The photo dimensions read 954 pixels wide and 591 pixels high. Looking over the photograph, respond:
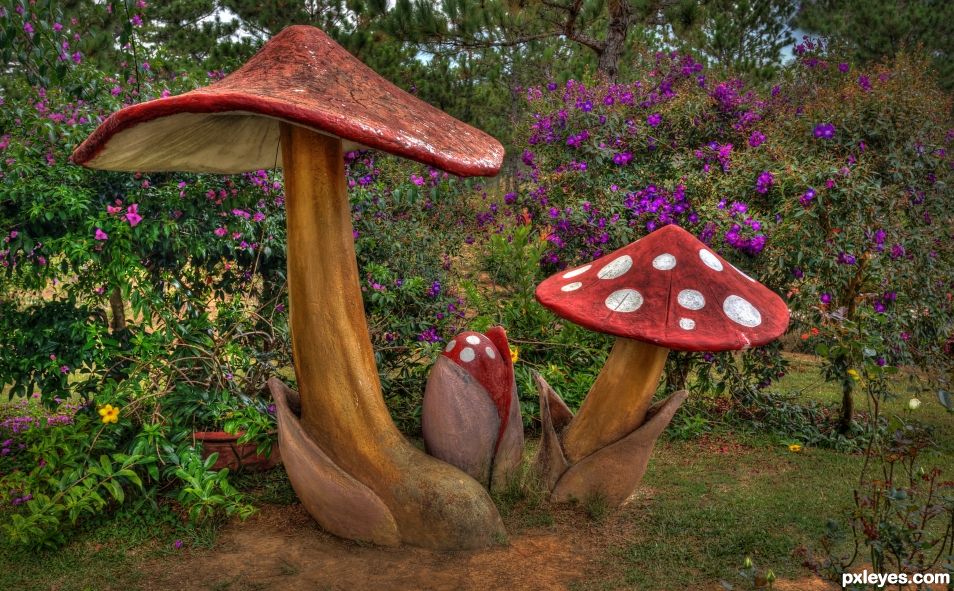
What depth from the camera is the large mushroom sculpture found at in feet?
10.5

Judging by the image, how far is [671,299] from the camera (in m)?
3.24

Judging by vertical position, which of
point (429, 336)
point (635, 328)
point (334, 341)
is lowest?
point (429, 336)

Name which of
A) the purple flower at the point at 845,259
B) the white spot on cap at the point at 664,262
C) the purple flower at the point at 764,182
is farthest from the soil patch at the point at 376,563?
the purple flower at the point at 764,182

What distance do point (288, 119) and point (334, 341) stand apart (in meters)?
1.24

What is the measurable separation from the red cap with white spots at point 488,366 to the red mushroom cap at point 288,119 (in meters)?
1.06

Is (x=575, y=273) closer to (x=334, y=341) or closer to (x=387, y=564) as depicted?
(x=334, y=341)

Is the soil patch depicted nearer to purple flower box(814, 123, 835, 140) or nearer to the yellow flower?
the yellow flower

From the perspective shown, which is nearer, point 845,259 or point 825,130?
point 845,259

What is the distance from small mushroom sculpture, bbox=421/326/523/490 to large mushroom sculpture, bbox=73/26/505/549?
0.20m

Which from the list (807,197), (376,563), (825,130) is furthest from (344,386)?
(825,130)

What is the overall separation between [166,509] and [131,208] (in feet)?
5.55

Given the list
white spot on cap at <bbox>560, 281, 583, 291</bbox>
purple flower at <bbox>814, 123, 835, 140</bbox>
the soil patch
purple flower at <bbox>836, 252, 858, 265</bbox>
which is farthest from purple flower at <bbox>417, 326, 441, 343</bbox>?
purple flower at <bbox>814, 123, 835, 140</bbox>

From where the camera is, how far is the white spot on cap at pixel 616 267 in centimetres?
346

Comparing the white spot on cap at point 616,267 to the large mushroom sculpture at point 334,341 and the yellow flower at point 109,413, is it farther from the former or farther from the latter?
the yellow flower at point 109,413
